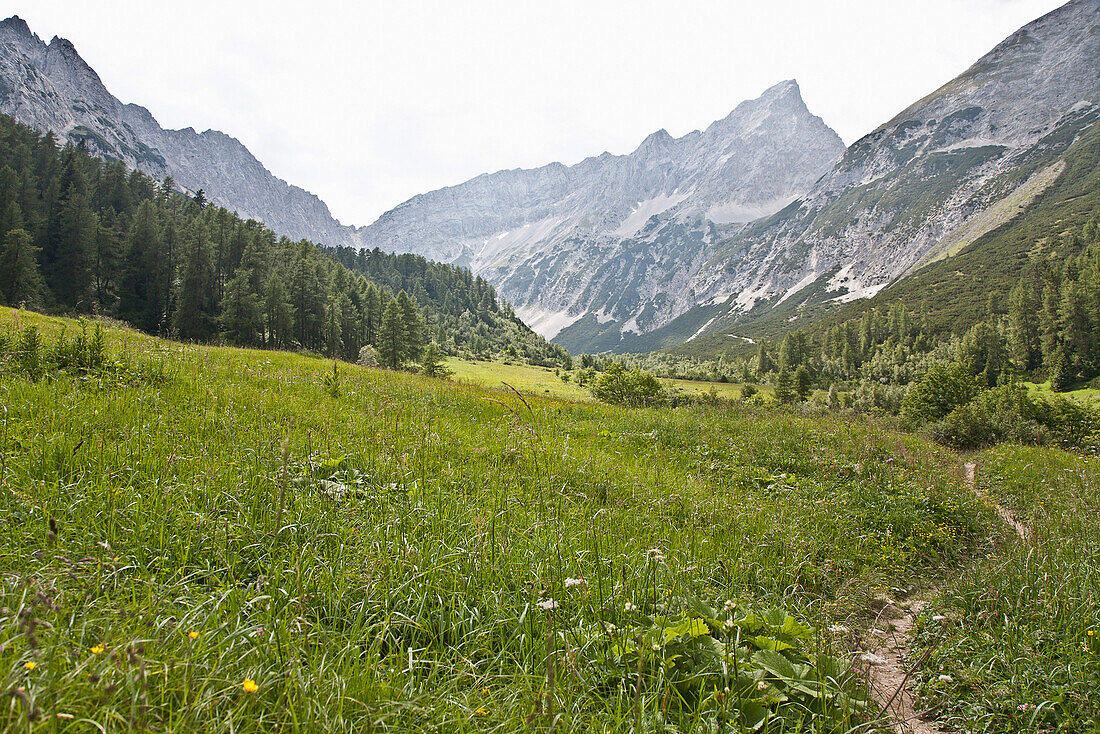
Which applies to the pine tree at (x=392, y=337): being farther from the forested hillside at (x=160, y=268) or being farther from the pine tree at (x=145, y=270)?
the pine tree at (x=145, y=270)

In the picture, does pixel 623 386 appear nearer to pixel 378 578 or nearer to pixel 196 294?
pixel 378 578

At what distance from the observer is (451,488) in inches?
203

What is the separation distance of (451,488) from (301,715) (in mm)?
3269

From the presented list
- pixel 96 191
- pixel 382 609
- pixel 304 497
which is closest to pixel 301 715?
pixel 382 609

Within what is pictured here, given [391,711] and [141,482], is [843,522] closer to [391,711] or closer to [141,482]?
[391,711]

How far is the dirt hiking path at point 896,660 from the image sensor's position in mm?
2879

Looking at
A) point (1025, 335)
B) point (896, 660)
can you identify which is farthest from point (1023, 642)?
point (1025, 335)

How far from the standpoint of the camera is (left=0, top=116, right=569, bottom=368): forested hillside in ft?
215

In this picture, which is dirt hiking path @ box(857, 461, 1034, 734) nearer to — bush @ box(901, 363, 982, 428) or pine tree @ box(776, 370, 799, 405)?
bush @ box(901, 363, 982, 428)

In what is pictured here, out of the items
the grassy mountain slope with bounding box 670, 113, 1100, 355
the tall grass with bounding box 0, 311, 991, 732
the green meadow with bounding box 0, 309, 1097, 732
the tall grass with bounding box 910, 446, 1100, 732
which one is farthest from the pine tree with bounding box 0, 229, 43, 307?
the grassy mountain slope with bounding box 670, 113, 1100, 355

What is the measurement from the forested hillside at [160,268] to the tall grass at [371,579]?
62426 mm

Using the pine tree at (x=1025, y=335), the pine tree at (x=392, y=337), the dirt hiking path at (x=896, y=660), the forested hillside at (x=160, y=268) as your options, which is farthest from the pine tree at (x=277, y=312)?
the pine tree at (x=1025, y=335)

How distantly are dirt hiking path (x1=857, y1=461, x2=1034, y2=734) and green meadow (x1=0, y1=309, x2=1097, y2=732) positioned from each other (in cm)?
19

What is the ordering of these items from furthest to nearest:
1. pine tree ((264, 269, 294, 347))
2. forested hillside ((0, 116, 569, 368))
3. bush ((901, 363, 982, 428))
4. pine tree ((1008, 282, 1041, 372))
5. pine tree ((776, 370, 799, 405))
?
pine tree ((1008, 282, 1041, 372)), pine tree ((776, 370, 799, 405)), pine tree ((264, 269, 294, 347)), forested hillside ((0, 116, 569, 368)), bush ((901, 363, 982, 428))
